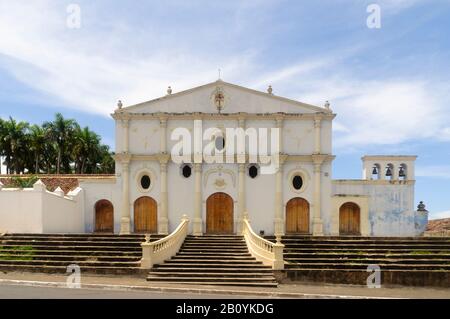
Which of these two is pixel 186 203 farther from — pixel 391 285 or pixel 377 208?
pixel 391 285

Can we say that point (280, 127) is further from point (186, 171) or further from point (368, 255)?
point (368, 255)

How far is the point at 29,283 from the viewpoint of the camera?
17641 millimetres

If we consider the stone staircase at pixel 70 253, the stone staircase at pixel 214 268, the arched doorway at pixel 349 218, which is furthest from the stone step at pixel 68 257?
the arched doorway at pixel 349 218

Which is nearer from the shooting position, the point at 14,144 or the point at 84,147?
the point at 14,144

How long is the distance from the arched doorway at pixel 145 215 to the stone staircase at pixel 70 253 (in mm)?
5353

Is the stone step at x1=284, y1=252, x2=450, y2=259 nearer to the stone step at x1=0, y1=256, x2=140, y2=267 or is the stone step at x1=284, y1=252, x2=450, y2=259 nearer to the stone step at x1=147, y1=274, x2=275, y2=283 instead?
the stone step at x1=147, y1=274, x2=275, y2=283

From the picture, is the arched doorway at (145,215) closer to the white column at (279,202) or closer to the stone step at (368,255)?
the white column at (279,202)

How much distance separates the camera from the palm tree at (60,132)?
154 feet

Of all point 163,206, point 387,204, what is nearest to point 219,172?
point 163,206

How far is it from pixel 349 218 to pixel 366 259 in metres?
8.90

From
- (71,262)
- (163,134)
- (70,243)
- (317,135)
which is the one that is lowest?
(71,262)

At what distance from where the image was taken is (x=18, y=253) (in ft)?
70.4

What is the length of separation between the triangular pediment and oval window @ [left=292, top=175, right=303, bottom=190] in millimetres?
3678
